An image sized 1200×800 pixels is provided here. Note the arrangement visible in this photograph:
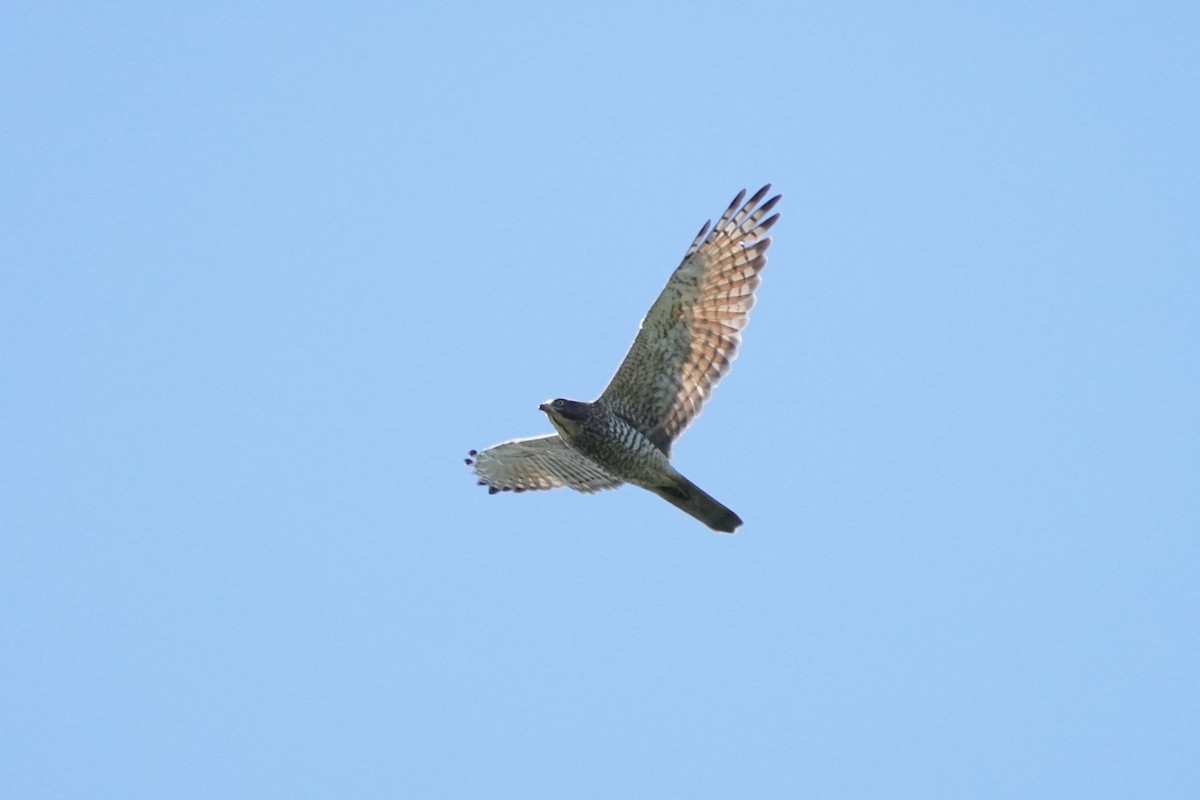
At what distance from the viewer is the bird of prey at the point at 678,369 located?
11.1m

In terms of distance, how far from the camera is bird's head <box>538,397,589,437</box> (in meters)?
11.0

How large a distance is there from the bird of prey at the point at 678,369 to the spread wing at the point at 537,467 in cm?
48

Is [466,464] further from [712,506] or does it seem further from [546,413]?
[712,506]

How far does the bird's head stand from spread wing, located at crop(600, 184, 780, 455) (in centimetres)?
37

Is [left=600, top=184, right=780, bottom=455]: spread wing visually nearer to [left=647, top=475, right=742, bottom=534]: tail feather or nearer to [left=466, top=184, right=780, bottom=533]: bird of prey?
[left=466, top=184, right=780, bottom=533]: bird of prey

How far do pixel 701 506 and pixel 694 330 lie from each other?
1375mm

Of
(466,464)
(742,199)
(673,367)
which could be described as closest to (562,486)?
(466,464)

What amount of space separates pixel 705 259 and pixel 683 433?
4.55 ft

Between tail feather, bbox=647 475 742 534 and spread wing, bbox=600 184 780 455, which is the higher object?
spread wing, bbox=600 184 780 455

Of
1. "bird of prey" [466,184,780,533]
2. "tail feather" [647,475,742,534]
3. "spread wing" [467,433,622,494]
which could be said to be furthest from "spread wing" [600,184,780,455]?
"spread wing" [467,433,622,494]

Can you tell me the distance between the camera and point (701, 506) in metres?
11.1

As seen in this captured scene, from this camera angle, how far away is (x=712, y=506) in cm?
1102

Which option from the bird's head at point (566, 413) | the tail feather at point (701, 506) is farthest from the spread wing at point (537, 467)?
the tail feather at point (701, 506)

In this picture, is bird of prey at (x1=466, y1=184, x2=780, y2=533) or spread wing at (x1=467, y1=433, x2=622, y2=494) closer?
bird of prey at (x1=466, y1=184, x2=780, y2=533)
